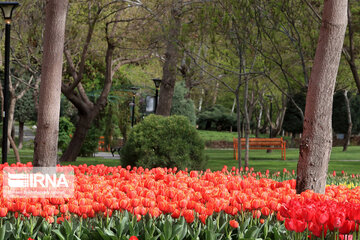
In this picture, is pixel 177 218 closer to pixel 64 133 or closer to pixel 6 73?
pixel 6 73

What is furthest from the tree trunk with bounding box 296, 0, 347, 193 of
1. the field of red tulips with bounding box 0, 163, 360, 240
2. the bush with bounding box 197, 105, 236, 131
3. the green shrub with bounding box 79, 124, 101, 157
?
the bush with bounding box 197, 105, 236, 131

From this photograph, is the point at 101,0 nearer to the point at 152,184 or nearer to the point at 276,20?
the point at 276,20

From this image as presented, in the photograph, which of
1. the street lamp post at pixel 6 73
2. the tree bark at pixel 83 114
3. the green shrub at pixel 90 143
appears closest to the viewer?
the street lamp post at pixel 6 73

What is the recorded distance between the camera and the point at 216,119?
53438 millimetres

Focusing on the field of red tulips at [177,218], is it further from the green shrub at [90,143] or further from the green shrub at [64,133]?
the green shrub at [64,133]

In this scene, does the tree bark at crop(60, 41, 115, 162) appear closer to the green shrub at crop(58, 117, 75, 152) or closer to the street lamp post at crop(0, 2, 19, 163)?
the street lamp post at crop(0, 2, 19, 163)

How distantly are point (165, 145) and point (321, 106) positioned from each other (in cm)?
578

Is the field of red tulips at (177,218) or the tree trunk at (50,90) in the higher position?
the tree trunk at (50,90)

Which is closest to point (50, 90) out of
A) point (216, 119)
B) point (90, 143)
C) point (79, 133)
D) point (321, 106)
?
point (321, 106)

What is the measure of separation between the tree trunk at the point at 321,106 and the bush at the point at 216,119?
154 feet

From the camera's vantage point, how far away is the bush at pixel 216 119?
53.3m

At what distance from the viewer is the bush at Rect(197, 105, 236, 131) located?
53.3 m

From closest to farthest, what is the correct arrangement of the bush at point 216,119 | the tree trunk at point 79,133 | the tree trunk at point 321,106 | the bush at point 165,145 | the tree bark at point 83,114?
the tree trunk at point 321,106 → the bush at point 165,145 → the tree bark at point 83,114 → the tree trunk at point 79,133 → the bush at point 216,119

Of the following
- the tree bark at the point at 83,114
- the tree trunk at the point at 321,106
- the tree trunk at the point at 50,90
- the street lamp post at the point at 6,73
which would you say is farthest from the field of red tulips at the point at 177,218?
the tree bark at the point at 83,114
